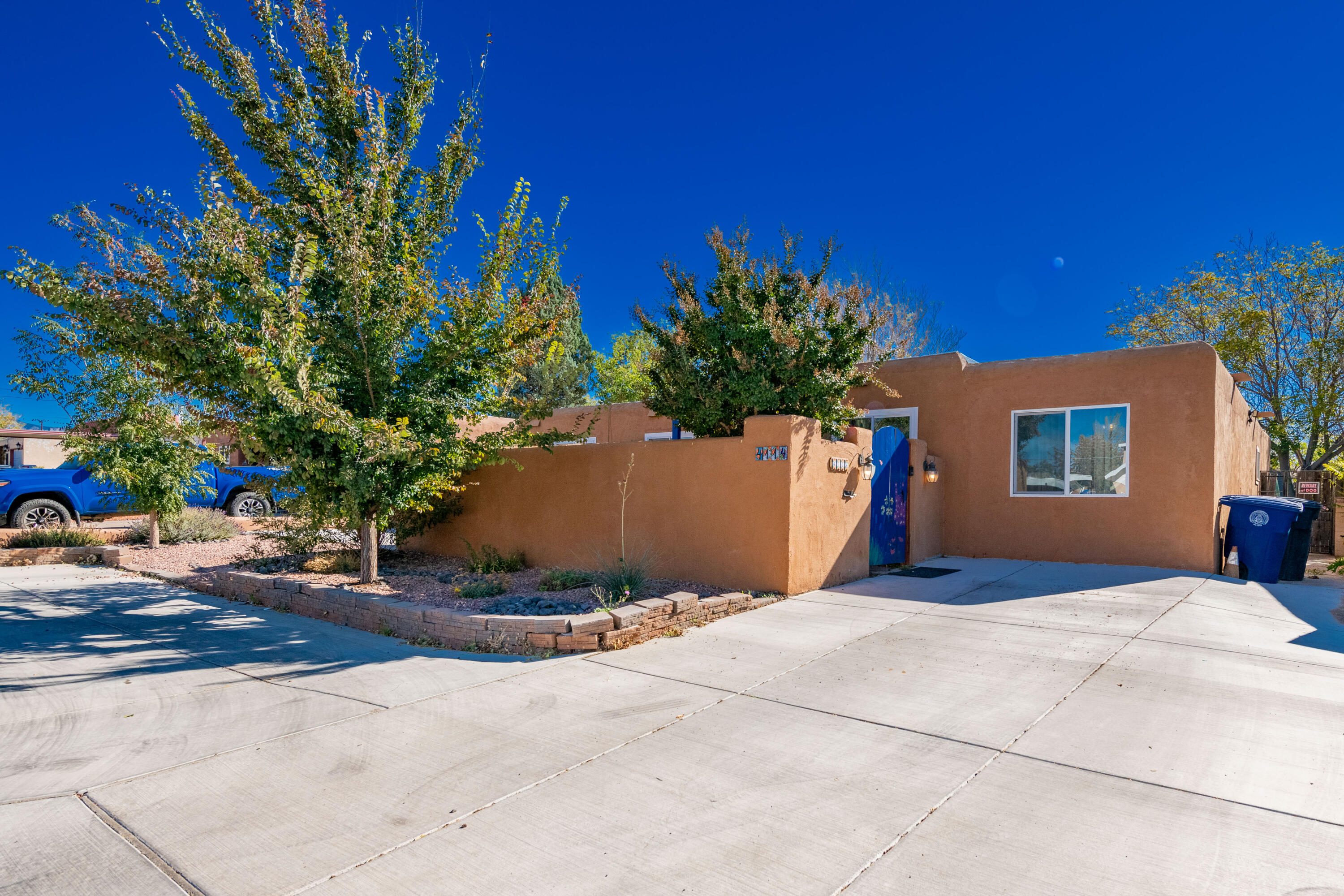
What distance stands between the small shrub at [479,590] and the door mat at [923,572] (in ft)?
16.7

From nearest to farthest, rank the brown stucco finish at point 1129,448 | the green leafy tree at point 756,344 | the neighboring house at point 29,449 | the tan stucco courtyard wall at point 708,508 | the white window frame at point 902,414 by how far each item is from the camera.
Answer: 1. the tan stucco courtyard wall at point 708,508
2. the green leafy tree at point 756,344
3. the brown stucco finish at point 1129,448
4. the white window frame at point 902,414
5. the neighboring house at point 29,449

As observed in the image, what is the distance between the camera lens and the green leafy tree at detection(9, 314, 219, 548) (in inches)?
401

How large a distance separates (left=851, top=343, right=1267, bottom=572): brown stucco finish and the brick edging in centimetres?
503

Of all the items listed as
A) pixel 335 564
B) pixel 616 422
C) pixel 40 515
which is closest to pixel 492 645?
pixel 335 564

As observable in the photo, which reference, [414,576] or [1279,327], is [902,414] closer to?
[414,576]

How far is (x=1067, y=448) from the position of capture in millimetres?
10305

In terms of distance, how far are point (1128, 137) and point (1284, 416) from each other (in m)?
9.19

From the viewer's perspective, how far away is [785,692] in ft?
15.3

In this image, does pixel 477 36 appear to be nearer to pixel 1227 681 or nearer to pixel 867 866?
pixel 867 866

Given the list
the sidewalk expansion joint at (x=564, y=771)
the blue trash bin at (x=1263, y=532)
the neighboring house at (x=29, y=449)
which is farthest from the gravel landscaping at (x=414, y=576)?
the neighboring house at (x=29, y=449)

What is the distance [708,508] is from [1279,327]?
62.7ft

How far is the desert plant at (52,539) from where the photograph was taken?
11133 millimetres

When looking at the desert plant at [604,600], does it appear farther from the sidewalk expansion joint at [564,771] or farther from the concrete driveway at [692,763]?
the sidewalk expansion joint at [564,771]

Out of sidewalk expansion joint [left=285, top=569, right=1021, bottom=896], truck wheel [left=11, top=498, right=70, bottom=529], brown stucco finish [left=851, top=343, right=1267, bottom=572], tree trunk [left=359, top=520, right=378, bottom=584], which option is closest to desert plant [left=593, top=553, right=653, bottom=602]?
sidewalk expansion joint [left=285, top=569, right=1021, bottom=896]
